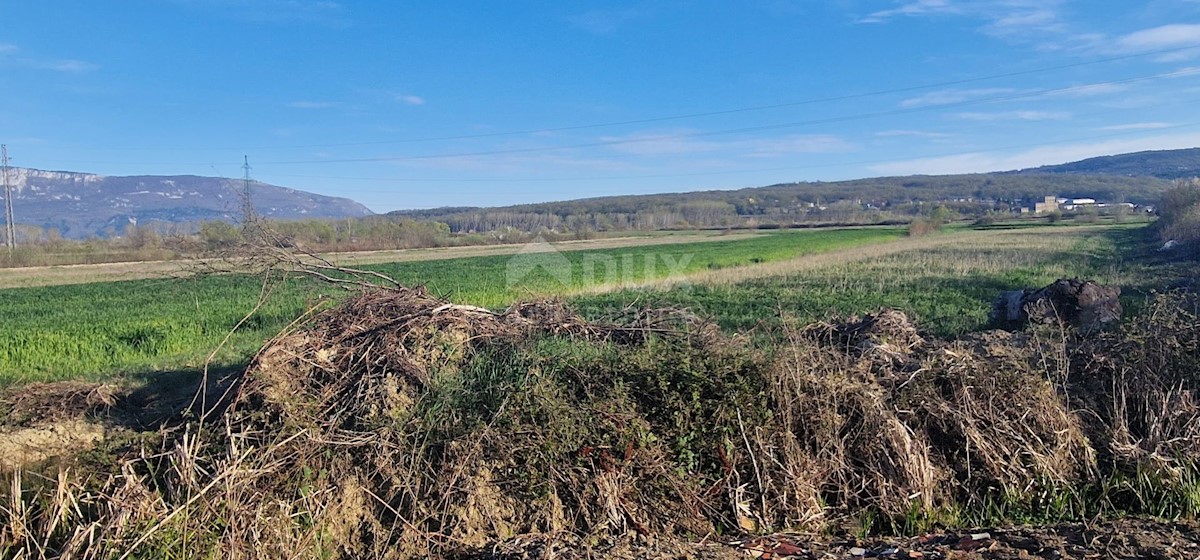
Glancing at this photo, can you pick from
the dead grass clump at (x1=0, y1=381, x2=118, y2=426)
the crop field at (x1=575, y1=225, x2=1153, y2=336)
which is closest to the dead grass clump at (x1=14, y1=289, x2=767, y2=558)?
the dead grass clump at (x1=0, y1=381, x2=118, y2=426)

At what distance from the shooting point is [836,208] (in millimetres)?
134125

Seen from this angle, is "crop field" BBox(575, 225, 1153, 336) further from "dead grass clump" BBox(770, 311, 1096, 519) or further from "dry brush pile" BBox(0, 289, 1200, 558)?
"dry brush pile" BBox(0, 289, 1200, 558)

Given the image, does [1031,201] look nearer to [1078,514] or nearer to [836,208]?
[836,208]

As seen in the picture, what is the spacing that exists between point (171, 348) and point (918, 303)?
52.4 feet

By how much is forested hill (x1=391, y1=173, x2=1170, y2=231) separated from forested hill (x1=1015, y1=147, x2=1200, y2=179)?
58.6ft

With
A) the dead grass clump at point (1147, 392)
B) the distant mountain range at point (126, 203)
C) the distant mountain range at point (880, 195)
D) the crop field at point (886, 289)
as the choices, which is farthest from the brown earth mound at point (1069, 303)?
the distant mountain range at point (880, 195)

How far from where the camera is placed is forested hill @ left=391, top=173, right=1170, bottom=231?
4560 inches

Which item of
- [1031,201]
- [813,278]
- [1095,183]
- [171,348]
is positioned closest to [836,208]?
[1031,201]

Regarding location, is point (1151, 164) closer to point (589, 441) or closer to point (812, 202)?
point (812, 202)

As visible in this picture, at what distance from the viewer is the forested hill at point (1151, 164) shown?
6457 inches

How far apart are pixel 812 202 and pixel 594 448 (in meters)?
155

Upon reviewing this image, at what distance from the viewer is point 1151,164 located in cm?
17612

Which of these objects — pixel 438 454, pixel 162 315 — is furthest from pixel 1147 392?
pixel 162 315

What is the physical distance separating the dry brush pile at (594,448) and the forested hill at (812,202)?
100 m
